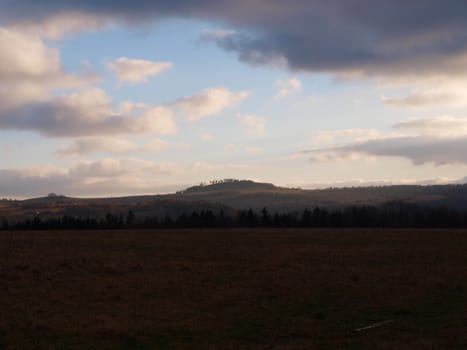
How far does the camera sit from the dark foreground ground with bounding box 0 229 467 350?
53.7ft

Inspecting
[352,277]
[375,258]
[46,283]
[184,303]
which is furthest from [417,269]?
[46,283]

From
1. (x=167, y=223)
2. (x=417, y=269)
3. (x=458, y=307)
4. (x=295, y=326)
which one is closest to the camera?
(x=295, y=326)

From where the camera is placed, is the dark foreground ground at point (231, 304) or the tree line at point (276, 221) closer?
the dark foreground ground at point (231, 304)

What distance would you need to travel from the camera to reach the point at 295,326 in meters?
18.7

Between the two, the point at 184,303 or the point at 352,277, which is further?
the point at 352,277

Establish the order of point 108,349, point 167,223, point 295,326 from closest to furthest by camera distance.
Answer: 1. point 108,349
2. point 295,326
3. point 167,223

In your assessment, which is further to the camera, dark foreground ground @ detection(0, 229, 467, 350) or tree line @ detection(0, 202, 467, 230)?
tree line @ detection(0, 202, 467, 230)

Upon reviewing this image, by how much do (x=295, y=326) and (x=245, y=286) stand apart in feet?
31.8

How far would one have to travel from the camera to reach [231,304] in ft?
75.6

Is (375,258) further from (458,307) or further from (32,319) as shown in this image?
(32,319)

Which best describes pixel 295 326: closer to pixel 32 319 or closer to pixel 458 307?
pixel 458 307

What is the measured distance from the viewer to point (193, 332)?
17766 millimetres

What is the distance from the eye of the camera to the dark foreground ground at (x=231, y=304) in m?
16.4

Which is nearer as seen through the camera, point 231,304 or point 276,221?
point 231,304
